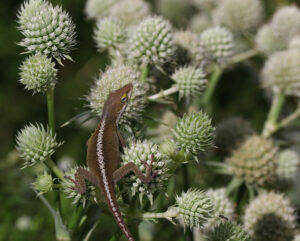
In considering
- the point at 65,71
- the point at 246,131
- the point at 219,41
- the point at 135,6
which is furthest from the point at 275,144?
the point at 65,71

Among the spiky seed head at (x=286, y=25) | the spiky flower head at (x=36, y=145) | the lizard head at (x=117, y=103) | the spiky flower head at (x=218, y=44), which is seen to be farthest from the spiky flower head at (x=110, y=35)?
the spiky seed head at (x=286, y=25)

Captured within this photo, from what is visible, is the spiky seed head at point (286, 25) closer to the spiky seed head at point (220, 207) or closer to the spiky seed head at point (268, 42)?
the spiky seed head at point (268, 42)

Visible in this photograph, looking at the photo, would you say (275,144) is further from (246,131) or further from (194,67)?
(194,67)

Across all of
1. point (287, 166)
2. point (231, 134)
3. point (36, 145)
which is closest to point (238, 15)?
point (231, 134)

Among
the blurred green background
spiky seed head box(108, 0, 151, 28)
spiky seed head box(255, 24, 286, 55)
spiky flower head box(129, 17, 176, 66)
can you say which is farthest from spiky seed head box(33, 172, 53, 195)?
spiky seed head box(255, 24, 286, 55)

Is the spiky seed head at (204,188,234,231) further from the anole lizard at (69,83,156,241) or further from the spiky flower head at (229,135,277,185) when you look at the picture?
the anole lizard at (69,83,156,241)

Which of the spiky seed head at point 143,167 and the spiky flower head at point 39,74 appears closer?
the spiky seed head at point 143,167
